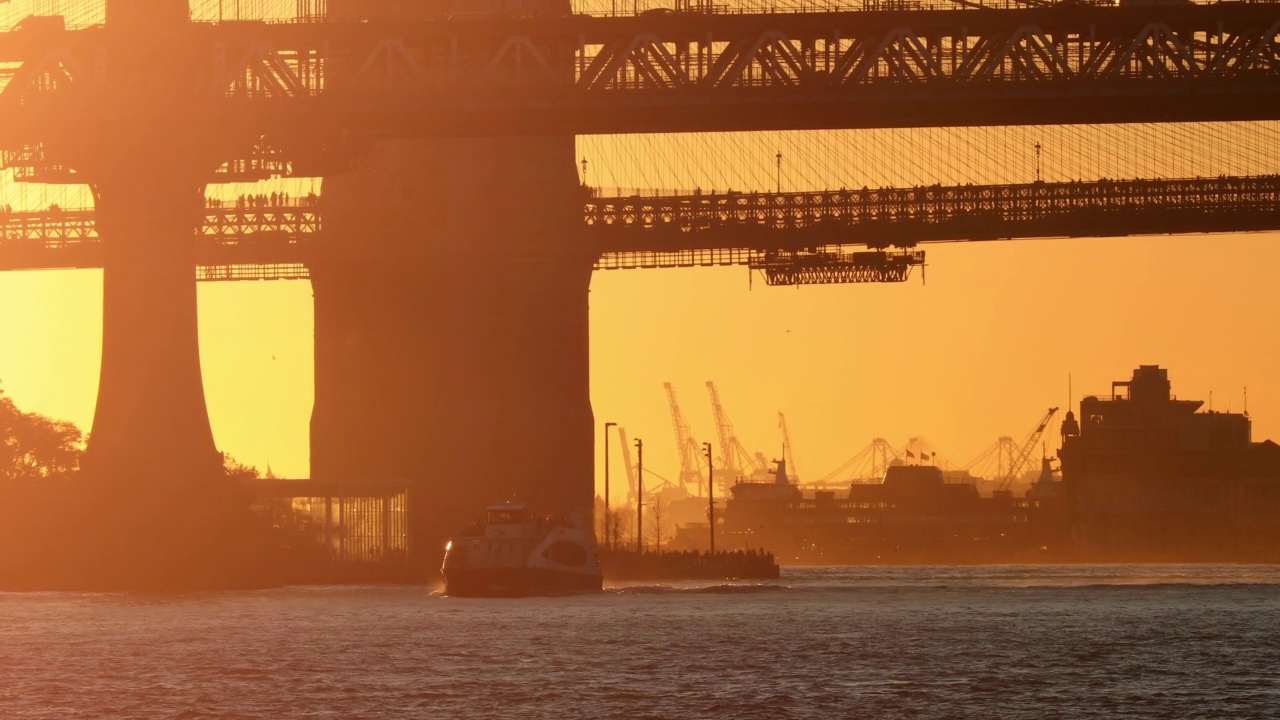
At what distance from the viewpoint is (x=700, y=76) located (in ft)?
318

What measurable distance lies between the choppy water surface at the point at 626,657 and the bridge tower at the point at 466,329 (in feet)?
90.9

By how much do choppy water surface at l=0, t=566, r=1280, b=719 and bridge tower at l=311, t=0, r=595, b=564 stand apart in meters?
27.7

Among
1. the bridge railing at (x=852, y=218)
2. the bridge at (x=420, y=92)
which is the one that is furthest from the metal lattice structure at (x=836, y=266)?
the bridge at (x=420, y=92)

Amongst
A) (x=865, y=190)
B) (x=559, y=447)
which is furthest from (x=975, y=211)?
(x=559, y=447)

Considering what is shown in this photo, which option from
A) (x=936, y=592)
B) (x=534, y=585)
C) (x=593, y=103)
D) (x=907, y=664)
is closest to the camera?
(x=907, y=664)

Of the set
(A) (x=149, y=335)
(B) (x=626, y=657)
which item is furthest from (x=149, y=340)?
(B) (x=626, y=657)

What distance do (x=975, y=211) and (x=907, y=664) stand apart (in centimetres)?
7153

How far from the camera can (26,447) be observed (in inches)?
5615

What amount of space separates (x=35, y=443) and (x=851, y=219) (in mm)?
43583

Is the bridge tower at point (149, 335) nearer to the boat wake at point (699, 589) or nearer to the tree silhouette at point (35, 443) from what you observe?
the boat wake at point (699, 589)

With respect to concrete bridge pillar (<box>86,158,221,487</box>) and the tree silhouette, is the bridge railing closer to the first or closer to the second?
the tree silhouette

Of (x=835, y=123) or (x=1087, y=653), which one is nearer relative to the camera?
(x=1087, y=653)

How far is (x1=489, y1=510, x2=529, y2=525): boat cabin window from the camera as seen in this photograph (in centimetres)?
10750

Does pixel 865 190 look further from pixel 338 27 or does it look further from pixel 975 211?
pixel 338 27
